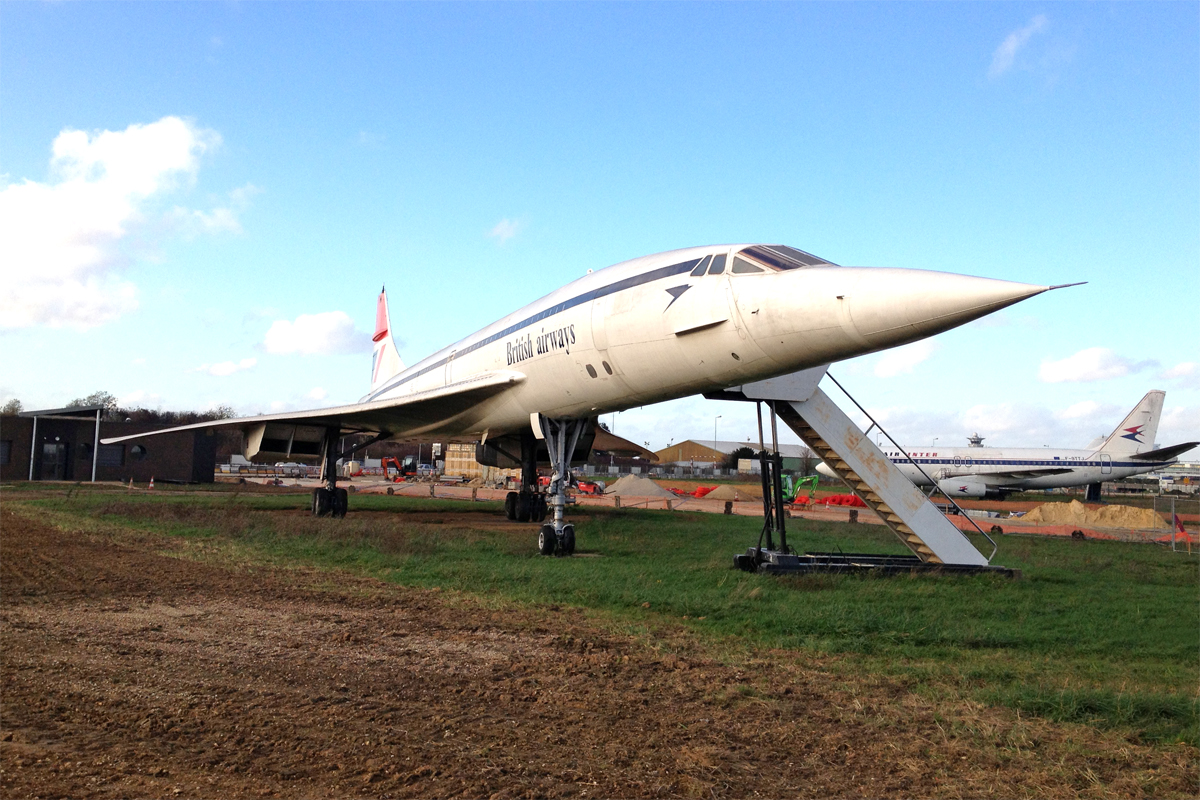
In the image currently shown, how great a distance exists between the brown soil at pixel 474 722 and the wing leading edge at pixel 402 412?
22.4 ft

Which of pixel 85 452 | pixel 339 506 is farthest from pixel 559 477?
pixel 85 452

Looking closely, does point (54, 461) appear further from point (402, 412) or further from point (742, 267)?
point (742, 267)

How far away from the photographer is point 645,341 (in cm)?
927

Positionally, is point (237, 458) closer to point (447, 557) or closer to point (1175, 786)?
point (447, 557)

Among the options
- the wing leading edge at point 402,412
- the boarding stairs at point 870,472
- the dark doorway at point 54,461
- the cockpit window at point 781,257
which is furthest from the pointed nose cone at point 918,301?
the dark doorway at point 54,461

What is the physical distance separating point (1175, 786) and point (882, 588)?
520 centimetres

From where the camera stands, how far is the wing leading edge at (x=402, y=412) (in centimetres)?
1286

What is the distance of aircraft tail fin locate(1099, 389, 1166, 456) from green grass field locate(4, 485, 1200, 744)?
84.9 feet

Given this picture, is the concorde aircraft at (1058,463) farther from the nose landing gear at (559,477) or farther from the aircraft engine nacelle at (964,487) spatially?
the nose landing gear at (559,477)

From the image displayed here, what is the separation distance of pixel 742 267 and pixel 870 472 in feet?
11.6

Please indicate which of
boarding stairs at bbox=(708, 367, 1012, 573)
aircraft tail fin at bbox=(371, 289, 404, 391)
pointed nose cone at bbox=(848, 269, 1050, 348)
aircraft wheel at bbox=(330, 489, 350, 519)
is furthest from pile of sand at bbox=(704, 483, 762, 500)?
pointed nose cone at bbox=(848, 269, 1050, 348)

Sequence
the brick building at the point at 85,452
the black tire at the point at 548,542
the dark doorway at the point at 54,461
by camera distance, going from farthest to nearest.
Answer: the dark doorway at the point at 54,461 → the brick building at the point at 85,452 → the black tire at the point at 548,542

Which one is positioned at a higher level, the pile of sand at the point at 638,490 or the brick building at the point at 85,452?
the brick building at the point at 85,452

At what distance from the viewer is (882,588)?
8.41 meters
